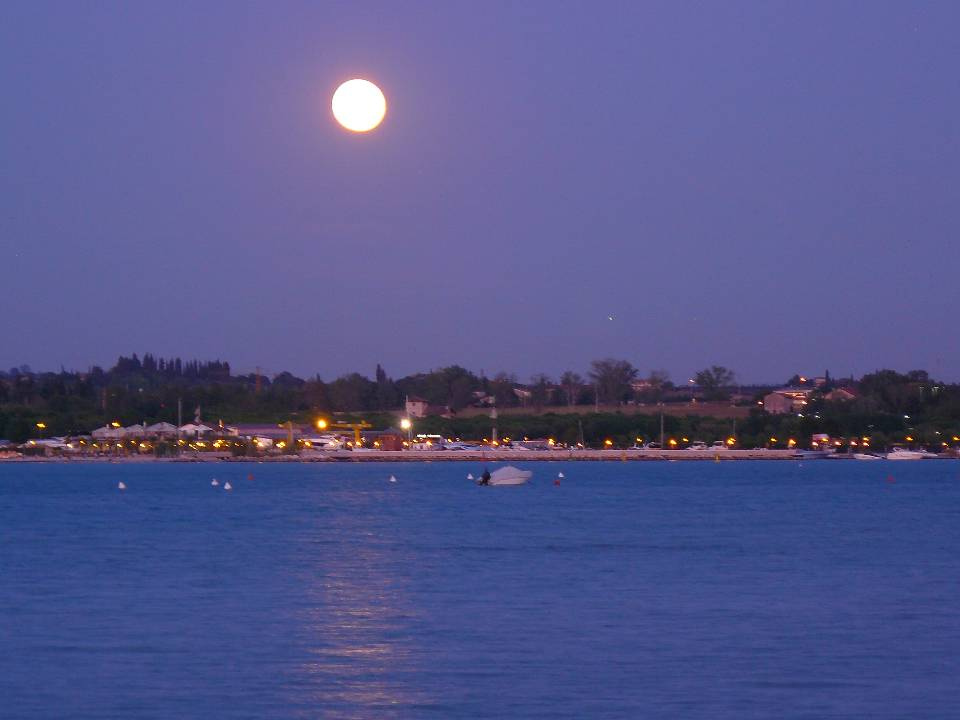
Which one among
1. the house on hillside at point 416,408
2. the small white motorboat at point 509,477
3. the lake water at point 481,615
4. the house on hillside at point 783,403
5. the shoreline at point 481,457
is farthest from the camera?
the house on hillside at point 783,403

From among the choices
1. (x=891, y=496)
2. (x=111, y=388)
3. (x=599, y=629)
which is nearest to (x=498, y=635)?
(x=599, y=629)

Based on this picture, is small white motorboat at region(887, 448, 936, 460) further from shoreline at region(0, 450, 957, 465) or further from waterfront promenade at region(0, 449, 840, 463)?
waterfront promenade at region(0, 449, 840, 463)

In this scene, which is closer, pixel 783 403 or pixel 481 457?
pixel 481 457

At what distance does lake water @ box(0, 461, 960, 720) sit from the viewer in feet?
47.5

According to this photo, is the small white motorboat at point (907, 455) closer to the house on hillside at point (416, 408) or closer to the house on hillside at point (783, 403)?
the house on hillside at point (783, 403)

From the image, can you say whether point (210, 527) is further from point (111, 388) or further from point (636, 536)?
point (111, 388)

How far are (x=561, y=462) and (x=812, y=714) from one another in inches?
4008

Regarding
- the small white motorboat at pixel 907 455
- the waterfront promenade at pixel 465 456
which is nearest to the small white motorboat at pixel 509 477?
the waterfront promenade at pixel 465 456

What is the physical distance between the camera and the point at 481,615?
20672mm

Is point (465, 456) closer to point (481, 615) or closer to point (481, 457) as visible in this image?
point (481, 457)

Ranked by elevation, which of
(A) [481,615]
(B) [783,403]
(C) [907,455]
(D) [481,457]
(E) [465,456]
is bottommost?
(A) [481,615]

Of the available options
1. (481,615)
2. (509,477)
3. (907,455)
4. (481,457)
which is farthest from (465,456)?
(481,615)

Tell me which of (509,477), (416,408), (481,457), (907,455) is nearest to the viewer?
(509,477)

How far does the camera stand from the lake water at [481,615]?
47.5ft
